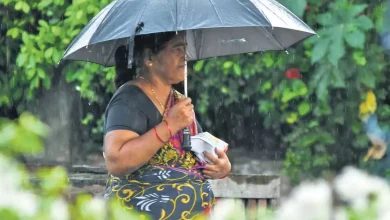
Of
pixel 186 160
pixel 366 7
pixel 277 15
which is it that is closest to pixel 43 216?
pixel 186 160

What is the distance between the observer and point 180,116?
3.65 m

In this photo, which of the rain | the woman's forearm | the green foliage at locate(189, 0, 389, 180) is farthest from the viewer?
the green foliage at locate(189, 0, 389, 180)

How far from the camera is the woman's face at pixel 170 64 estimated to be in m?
3.76

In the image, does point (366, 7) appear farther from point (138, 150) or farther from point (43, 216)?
point (43, 216)

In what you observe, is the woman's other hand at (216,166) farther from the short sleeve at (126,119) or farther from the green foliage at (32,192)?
the green foliage at (32,192)

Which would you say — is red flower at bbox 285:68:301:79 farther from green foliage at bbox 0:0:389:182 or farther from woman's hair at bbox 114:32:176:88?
woman's hair at bbox 114:32:176:88

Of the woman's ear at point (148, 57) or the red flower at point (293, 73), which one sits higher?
the woman's ear at point (148, 57)

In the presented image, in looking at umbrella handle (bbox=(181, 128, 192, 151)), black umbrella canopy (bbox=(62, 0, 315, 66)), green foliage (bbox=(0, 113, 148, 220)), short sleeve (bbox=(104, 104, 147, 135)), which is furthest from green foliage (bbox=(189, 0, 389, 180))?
green foliage (bbox=(0, 113, 148, 220))

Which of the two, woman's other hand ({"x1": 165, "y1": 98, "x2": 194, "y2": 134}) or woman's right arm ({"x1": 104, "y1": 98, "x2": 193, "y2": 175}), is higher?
woman's other hand ({"x1": 165, "y1": 98, "x2": 194, "y2": 134})

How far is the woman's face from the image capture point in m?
3.76

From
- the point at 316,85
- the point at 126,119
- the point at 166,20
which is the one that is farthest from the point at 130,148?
the point at 316,85

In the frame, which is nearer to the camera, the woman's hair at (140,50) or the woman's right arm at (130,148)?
the woman's right arm at (130,148)

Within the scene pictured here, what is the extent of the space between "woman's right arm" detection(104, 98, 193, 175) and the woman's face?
0.22 metres

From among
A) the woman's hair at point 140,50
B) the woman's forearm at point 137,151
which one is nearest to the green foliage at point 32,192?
the woman's forearm at point 137,151
